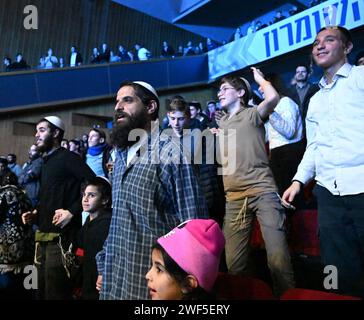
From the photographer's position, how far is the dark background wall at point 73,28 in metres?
11.9

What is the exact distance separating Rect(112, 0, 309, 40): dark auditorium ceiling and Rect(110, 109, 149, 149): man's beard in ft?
40.7

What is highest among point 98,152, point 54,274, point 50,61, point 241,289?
point 50,61

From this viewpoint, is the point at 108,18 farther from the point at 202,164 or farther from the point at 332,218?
the point at 332,218

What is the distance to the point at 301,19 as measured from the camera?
9.72 meters

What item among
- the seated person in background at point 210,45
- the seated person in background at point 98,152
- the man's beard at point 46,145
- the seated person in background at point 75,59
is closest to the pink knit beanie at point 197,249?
the man's beard at point 46,145

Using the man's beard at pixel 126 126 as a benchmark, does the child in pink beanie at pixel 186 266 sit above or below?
below

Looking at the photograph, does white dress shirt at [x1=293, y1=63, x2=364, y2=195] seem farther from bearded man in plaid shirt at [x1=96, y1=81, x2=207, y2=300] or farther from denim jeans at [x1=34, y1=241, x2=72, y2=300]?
denim jeans at [x1=34, y1=241, x2=72, y2=300]

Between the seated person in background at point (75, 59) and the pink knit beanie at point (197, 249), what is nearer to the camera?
the pink knit beanie at point (197, 249)

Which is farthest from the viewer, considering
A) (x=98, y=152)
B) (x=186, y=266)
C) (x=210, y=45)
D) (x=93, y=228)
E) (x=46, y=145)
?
(x=210, y=45)

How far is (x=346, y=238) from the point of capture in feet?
5.77

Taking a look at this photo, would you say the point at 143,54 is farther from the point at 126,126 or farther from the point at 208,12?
the point at 126,126

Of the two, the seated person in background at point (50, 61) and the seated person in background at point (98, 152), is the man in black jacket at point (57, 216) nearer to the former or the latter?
the seated person in background at point (98, 152)

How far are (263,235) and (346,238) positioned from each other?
55 centimetres

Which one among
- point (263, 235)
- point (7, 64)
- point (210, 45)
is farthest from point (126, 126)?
point (210, 45)
